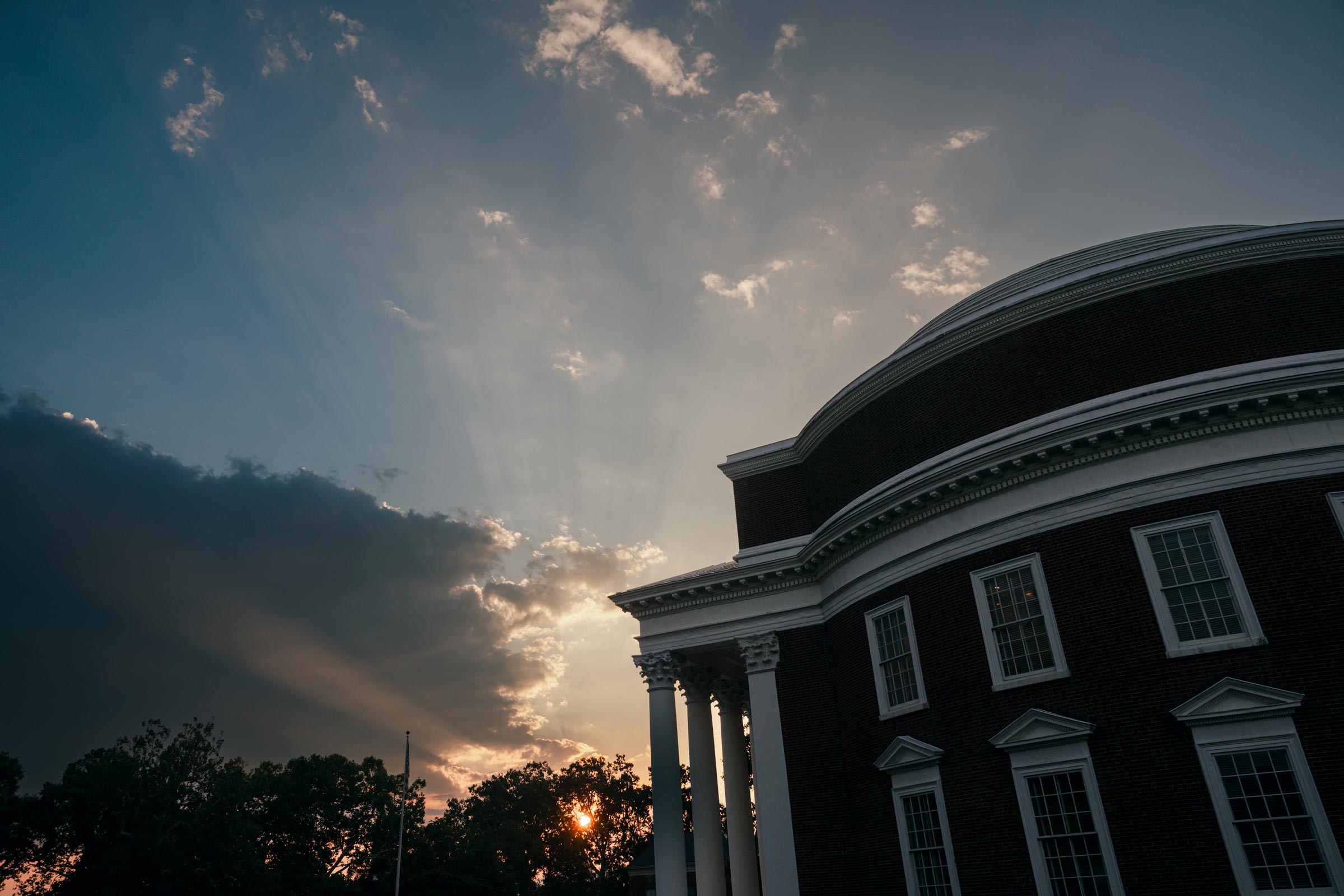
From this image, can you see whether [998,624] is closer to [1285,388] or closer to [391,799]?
[1285,388]

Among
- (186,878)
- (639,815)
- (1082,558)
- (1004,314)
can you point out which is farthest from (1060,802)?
(639,815)

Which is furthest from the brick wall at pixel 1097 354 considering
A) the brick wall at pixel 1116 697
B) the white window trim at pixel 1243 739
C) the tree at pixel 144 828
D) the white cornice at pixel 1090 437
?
the tree at pixel 144 828

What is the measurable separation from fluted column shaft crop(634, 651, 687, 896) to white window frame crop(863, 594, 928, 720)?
8072 mm

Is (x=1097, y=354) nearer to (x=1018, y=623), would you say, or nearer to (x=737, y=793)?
(x=1018, y=623)

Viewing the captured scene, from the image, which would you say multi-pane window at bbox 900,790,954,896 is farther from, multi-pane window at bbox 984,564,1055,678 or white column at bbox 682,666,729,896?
white column at bbox 682,666,729,896

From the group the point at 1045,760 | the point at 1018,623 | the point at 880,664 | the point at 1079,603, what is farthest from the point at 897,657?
the point at 1079,603

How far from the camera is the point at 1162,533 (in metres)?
18.2

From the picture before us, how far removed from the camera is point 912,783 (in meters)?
21.2

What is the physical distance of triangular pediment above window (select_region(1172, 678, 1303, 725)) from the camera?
15797 mm

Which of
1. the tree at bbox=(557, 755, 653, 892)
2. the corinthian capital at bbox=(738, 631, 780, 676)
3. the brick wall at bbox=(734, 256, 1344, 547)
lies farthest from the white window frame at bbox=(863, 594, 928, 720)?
the tree at bbox=(557, 755, 653, 892)

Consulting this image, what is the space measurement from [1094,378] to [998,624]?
22.8 feet

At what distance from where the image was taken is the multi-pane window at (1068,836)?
17109 millimetres

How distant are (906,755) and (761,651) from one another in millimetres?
6596

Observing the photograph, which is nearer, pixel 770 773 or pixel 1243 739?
pixel 1243 739
